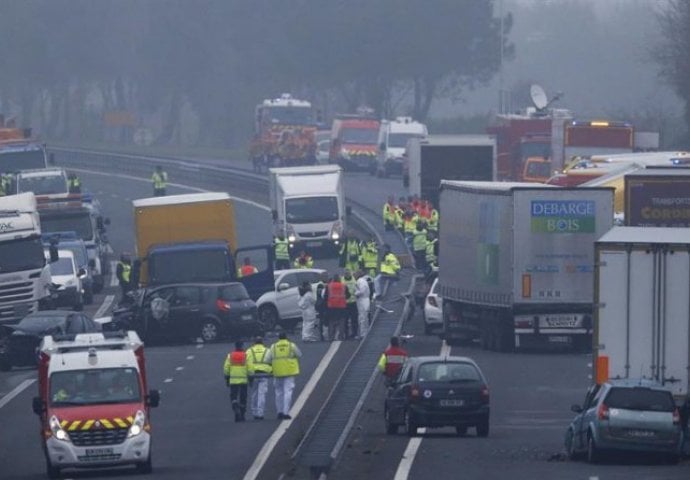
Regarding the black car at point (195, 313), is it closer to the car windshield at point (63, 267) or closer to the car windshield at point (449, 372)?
the car windshield at point (63, 267)

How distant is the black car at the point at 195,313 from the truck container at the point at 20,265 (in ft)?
8.63

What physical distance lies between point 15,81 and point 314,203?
71.0 meters

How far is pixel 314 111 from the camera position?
96.2 m

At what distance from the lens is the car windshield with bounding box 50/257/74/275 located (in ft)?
168

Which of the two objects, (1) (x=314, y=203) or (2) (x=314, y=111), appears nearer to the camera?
(1) (x=314, y=203)

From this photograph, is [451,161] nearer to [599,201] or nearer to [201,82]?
[599,201]

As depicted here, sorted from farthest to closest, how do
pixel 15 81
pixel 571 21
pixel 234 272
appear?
pixel 571 21
pixel 15 81
pixel 234 272

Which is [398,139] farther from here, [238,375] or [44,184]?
[238,375]

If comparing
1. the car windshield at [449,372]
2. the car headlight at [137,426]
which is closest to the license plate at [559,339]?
the car windshield at [449,372]

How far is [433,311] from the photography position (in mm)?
44688

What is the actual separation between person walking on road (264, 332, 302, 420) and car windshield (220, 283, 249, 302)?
10.9 m

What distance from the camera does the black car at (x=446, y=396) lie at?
98.2ft

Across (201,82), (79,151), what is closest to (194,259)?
(79,151)

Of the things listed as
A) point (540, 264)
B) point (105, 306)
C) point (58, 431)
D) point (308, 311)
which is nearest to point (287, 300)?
point (308, 311)
